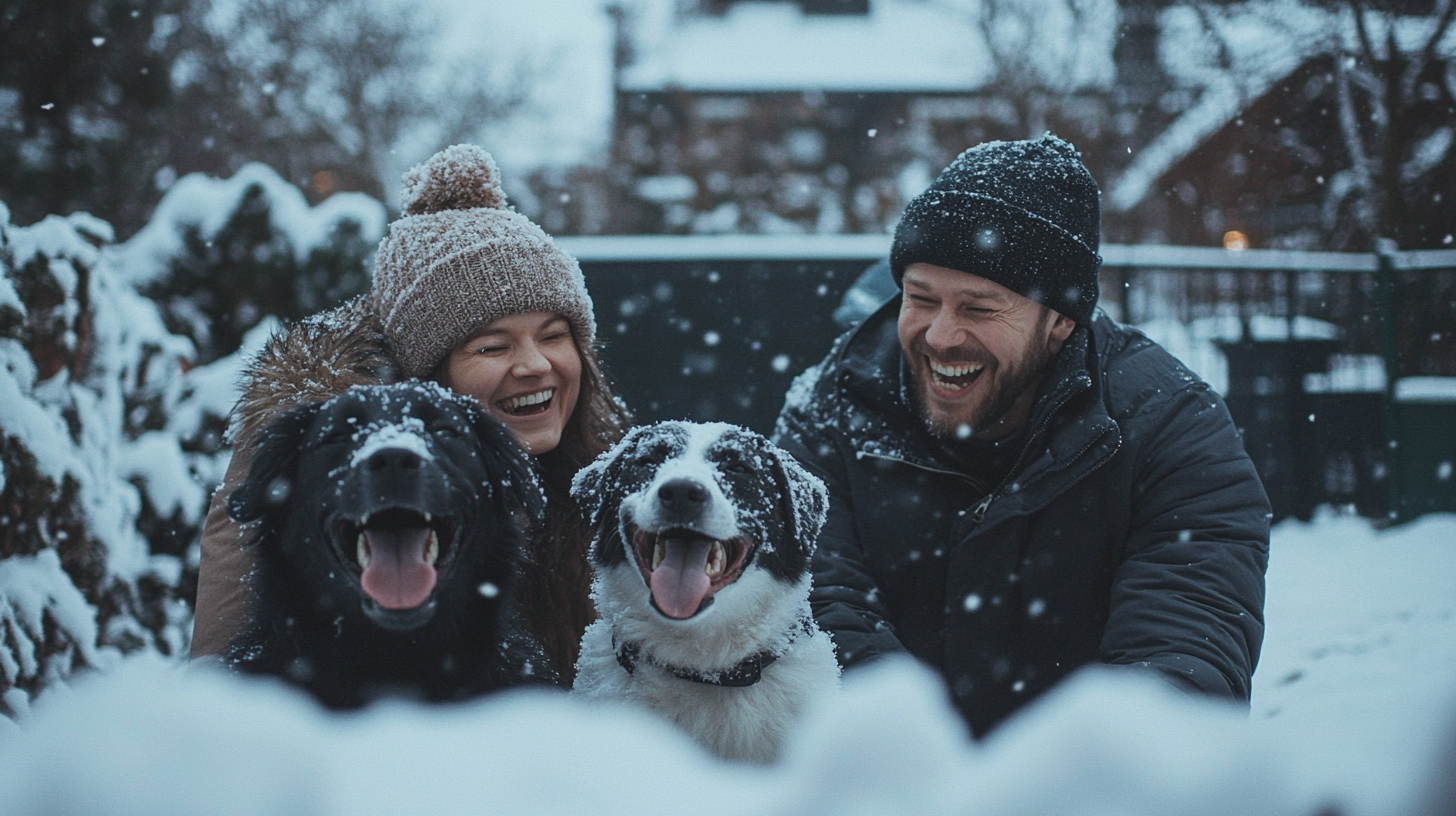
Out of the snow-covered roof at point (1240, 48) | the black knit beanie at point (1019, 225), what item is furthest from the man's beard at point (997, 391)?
the snow-covered roof at point (1240, 48)

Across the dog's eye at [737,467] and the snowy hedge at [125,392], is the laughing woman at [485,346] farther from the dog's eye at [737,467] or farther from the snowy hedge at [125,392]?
the snowy hedge at [125,392]

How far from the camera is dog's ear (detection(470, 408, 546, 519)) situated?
81.8 inches

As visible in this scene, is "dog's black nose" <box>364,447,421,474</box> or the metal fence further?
the metal fence

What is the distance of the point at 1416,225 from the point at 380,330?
524 centimetres

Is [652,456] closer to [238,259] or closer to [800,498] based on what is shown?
[800,498]

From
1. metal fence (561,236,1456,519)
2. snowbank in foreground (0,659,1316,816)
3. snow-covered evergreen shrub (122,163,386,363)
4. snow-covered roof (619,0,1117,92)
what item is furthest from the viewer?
snow-covered roof (619,0,1117,92)

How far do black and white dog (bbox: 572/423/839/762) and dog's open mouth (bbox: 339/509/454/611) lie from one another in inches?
19.8

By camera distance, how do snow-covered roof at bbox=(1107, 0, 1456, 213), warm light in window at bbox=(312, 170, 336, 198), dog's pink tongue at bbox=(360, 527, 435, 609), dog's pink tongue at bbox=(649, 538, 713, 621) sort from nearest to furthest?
dog's pink tongue at bbox=(360, 527, 435, 609)
dog's pink tongue at bbox=(649, 538, 713, 621)
snow-covered roof at bbox=(1107, 0, 1456, 213)
warm light in window at bbox=(312, 170, 336, 198)

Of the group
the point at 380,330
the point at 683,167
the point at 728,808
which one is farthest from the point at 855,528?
the point at 683,167

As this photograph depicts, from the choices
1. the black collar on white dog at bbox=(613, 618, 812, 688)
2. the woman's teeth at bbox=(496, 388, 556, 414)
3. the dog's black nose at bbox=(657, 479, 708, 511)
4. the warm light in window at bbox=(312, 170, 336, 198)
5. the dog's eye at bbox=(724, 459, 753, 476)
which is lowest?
the warm light in window at bbox=(312, 170, 336, 198)

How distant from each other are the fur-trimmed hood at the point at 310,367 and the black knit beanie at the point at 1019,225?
1.68 meters

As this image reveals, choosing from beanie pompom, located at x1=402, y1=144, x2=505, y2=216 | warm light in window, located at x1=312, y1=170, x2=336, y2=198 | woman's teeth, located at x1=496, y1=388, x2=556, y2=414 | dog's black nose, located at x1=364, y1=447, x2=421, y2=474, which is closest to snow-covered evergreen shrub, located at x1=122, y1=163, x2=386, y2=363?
beanie pompom, located at x1=402, y1=144, x2=505, y2=216

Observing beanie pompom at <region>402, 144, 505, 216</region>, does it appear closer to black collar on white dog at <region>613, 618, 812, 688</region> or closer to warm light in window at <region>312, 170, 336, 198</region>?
black collar on white dog at <region>613, 618, 812, 688</region>

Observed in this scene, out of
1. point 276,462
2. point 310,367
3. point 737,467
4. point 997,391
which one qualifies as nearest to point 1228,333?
point 997,391
